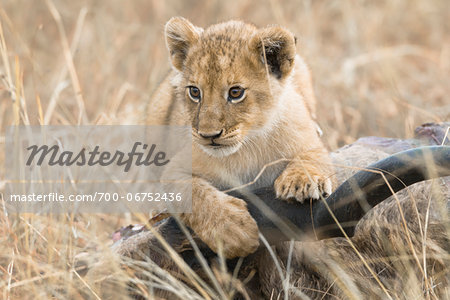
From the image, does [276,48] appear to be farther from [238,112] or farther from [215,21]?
[215,21]

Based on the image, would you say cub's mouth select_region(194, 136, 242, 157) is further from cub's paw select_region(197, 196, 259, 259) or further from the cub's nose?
cub's paw select_region(197, 196, 259, 259)

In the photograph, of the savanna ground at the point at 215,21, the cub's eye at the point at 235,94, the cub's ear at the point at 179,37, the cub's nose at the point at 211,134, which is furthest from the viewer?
the savanna ground at the point at 215,21

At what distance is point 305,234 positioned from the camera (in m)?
2.29

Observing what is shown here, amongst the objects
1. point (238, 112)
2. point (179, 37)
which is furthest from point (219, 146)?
point (179, 37)

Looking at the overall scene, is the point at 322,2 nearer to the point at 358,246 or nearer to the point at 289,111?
Answer: the point at 289,111

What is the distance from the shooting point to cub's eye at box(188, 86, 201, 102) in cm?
296

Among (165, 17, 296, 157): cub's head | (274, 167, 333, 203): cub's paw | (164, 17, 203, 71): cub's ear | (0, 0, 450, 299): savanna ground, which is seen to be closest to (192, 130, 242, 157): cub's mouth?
(165, 17, 296, 157): cub's head

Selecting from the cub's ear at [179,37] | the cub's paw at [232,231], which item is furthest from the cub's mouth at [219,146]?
the cub's ear at [179,37]

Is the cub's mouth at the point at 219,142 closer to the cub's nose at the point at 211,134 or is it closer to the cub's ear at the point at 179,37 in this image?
the cub's nose at the point at 211,134

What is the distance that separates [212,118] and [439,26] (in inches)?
233

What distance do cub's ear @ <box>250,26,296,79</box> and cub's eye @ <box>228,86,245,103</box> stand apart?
0.60 feet

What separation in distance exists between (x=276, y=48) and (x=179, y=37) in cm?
54

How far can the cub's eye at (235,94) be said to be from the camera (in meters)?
2.88

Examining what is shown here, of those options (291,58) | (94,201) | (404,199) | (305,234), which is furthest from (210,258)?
(94,201)
